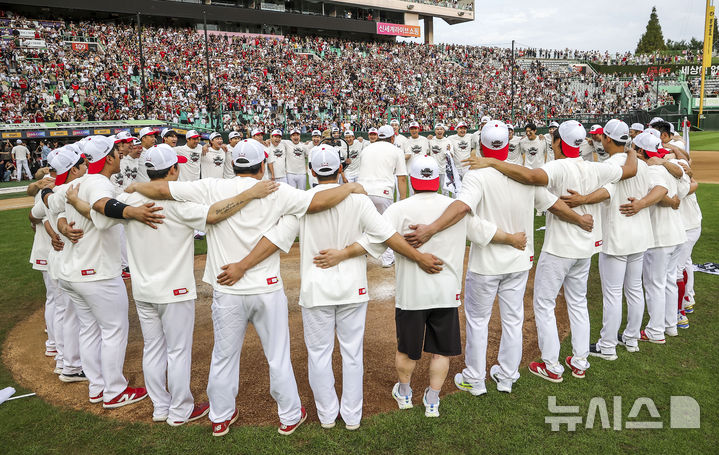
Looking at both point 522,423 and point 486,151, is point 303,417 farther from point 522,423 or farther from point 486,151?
point 486,151

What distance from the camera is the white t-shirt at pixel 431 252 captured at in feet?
13.7

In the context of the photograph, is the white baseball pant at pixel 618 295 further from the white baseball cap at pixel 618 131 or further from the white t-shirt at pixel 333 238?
the white t-shirt at pixel 333 238

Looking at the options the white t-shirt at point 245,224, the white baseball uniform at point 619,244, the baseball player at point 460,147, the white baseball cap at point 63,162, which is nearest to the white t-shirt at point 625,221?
the white baseball uniform at point 619,244

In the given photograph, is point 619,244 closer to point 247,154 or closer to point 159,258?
point 247,154

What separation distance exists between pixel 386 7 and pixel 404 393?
54104 mm

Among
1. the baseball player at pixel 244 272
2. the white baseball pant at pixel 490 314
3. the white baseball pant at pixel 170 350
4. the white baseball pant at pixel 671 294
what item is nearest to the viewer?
the baseball player at pixel 244 272

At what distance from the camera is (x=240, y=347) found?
4.20 metres

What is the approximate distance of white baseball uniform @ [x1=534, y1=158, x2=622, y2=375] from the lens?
16.2 ft

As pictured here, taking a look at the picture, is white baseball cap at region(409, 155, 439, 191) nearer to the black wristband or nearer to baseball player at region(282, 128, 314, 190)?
the black wristband

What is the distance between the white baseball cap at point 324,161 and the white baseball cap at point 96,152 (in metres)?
2.16

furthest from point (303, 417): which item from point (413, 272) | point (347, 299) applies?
point (413, 272)

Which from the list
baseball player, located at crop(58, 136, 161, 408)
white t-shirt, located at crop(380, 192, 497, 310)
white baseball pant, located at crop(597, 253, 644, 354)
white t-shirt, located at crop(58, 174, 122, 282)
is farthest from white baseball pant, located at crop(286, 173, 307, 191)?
white t-shirt, located at crop(380, 192, 497, 310)

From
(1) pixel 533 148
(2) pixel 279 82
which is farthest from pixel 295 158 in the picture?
(2) pixel 279 82

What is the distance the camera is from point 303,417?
14.6ft
